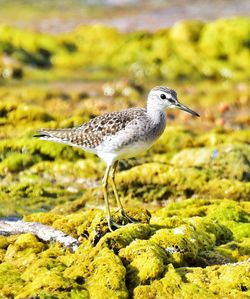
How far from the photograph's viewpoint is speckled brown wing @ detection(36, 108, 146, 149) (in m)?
12.6

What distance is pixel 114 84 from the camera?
33531mm

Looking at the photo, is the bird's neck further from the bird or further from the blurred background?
the blurred background

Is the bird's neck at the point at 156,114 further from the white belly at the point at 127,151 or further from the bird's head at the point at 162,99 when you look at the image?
the white belly at the point at 127,151

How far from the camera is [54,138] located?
13.9 m

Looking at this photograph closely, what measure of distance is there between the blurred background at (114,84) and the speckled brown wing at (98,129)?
253 centimetres

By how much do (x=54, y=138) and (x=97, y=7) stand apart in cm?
4178

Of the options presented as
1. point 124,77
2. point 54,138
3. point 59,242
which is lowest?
point 124,77

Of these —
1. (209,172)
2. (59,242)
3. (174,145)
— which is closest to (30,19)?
(174,145)

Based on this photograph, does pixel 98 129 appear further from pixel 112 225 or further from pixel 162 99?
pixel 112 225

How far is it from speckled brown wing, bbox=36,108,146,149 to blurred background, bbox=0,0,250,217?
2.53 meters

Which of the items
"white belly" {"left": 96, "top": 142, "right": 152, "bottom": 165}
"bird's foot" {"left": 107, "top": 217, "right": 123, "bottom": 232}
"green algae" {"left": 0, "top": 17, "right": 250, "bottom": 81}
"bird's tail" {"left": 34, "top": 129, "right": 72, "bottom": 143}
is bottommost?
"green algae" {"left": 0, "top": 17, "right": 250, "bottom": 81}

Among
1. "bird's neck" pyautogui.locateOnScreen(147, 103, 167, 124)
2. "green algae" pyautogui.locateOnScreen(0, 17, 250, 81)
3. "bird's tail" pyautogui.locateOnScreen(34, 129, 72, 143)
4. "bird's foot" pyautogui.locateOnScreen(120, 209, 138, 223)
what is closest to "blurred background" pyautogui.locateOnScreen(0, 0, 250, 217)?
"green algae" pyautogui.locateOnScreen(0, 17, 250, 81)

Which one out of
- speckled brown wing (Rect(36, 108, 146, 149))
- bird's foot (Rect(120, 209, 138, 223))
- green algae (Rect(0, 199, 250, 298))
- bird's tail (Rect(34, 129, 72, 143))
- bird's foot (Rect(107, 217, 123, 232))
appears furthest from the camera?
bird's tail (Rect(34, 129, 72, 143))

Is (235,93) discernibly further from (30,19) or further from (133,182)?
(30,19)
